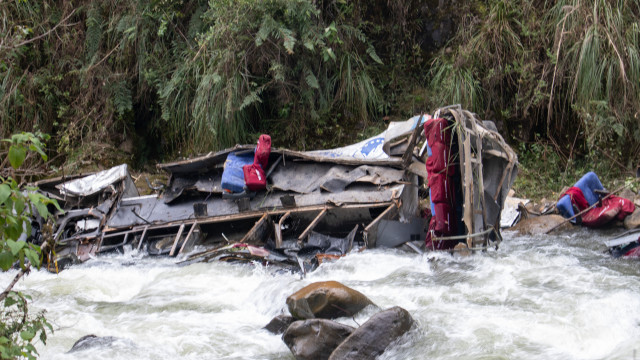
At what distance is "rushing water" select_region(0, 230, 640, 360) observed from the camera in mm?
4434

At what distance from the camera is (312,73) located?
11.9 m

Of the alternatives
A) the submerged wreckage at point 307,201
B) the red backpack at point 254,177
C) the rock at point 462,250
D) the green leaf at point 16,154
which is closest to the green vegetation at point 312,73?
the submerged wreckage at point 307,201

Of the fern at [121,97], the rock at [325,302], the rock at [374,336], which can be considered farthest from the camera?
the fern at [121,97]

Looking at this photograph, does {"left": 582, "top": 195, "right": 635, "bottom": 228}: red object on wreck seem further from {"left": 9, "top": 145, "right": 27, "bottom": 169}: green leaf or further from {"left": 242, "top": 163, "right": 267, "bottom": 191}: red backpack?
{"left": 9, "top": 145, "right": 27, "bottom": 169}: green leaf

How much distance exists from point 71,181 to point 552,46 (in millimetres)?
8921

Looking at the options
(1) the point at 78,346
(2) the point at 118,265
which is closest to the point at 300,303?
(1) the point at 78,346

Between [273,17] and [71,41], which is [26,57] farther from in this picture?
[273,17]

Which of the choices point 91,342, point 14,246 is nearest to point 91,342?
point 91,342

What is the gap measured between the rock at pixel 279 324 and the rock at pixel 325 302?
0.06 meters

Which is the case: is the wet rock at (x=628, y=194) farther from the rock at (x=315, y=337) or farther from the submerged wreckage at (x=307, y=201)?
the rock at (x=315, y=337)

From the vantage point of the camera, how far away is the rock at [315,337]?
4.28 metres

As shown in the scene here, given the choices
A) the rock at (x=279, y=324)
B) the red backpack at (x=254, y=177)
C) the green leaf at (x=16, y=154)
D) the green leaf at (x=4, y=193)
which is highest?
the green leaf at (x=16, y=154)

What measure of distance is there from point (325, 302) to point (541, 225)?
5038 mm

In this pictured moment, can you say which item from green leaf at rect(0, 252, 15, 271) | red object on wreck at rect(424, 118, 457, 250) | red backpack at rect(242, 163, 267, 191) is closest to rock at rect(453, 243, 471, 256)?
red object on wreck at rect(424, 118, 457, 250)
